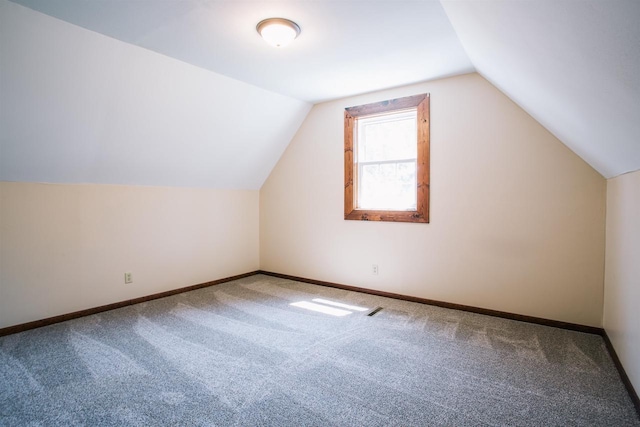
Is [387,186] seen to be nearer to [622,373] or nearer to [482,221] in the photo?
[482,221]

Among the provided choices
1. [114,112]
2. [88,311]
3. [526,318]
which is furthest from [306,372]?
[114,112]

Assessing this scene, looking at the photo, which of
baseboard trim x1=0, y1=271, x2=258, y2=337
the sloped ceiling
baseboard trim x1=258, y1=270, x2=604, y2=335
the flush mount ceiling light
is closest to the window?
baseboard trim x1=258, y1=270, x2=604, y2=335

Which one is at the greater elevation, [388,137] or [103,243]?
[388,137]

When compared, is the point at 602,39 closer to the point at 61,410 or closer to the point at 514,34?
the point at 514,34

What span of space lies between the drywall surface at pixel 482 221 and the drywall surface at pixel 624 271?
0.21m

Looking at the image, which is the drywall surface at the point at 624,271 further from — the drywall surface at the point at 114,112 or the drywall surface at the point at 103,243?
the drywall surface at the point at 103,243

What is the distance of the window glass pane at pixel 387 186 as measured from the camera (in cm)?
379

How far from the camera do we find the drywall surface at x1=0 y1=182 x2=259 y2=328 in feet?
9.52

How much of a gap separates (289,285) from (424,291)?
1.71 m

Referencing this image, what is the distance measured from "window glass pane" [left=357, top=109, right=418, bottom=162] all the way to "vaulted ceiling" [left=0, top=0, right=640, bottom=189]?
0.39 meters

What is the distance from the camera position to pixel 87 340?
8.83 feet

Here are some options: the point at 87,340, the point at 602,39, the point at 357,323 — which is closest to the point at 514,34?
the point at 602,39

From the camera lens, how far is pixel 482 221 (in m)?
3.28

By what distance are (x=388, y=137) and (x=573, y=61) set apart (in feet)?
8.15
